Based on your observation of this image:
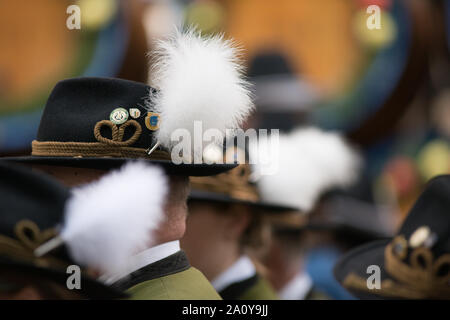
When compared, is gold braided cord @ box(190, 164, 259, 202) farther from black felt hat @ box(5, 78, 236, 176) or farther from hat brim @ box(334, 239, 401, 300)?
black felt hat @ box(5, 78, 236, 176)

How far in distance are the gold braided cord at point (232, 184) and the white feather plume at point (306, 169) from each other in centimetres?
20

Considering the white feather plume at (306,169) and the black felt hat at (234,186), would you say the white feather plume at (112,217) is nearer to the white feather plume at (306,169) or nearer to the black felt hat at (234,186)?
the black felt hat at (234,186)

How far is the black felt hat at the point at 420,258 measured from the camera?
2.95 meters

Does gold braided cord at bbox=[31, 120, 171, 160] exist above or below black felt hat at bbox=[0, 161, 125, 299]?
above

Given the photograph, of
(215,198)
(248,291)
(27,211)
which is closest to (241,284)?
(248,291)

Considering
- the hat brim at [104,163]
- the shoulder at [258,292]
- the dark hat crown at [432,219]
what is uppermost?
the hat brim at [104,163]

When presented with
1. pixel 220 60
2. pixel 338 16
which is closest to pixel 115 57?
pixel 338 16

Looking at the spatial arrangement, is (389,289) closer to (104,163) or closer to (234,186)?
(234,186)

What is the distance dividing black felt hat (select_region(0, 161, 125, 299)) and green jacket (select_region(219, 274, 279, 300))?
1825mm

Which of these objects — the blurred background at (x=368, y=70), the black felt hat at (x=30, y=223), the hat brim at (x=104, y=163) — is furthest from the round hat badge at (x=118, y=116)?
the blurred background at (x=368, y=70)

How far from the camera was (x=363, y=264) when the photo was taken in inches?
143

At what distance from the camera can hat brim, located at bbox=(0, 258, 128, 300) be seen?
6.35 ft

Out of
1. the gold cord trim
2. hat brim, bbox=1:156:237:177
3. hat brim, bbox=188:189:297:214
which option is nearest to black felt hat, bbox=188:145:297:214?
hat brim, bbox=188:189:297:214

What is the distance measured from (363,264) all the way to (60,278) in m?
2.10
